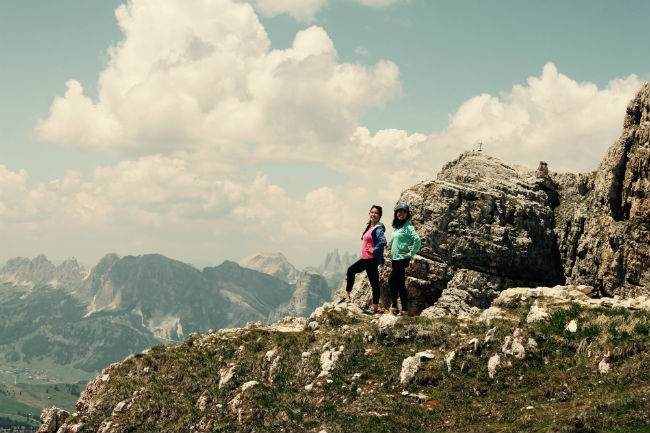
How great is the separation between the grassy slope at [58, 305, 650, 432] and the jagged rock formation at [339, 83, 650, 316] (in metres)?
16.2

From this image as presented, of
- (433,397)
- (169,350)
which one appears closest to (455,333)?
(433,397)

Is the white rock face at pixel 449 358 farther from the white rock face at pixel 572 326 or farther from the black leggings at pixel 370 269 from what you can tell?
the black leggings at pixel 370 269

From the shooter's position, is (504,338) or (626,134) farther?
(626,134)

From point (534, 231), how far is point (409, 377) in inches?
1192

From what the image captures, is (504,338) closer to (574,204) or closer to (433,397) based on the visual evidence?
(433,397)

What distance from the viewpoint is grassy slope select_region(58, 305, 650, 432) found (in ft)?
47.7

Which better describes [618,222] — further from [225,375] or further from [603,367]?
[225,375]

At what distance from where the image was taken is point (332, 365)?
66.6ft

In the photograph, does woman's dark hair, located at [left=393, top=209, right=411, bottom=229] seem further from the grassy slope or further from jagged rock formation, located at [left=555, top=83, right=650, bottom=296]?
jagged rock formation, located at [left=555, top=83, right=650, bottom=296]

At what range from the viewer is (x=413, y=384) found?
18031 millimetres

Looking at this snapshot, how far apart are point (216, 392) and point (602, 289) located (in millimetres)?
32116

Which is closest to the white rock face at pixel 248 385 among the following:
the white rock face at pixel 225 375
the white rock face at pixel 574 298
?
the white rock face at pixel 225 375

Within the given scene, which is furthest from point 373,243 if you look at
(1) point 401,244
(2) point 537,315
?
(2) point 537,315

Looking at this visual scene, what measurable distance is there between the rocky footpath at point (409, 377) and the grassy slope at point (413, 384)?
0.06 metres
